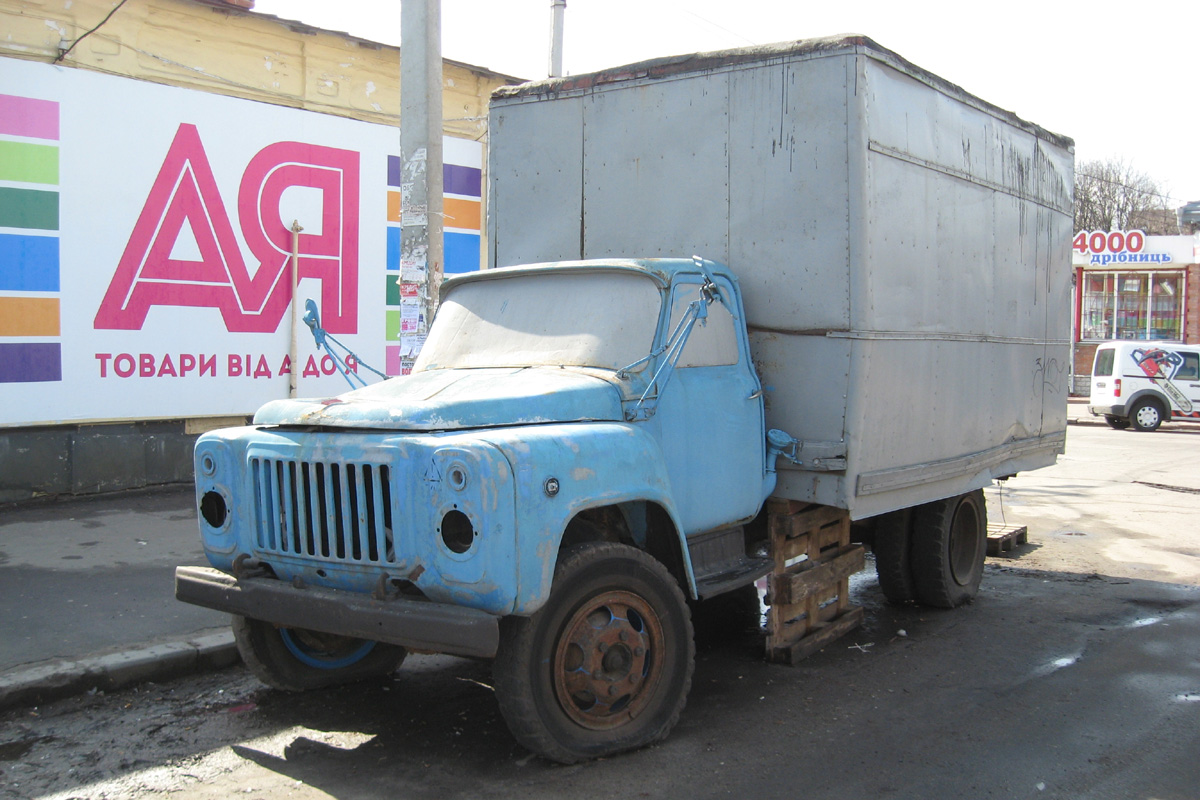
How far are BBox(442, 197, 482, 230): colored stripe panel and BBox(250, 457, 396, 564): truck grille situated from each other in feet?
28.0

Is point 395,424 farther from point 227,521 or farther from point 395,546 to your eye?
point 227,521

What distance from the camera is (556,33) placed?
44.3 feet

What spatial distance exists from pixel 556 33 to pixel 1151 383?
16745 millimetres

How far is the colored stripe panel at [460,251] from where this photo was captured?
12.7 metres

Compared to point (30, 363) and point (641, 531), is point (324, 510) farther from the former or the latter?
point (30, 363)

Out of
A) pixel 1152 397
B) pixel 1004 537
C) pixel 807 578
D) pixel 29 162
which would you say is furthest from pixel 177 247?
pixel 1152 397

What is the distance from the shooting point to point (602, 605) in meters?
4.28

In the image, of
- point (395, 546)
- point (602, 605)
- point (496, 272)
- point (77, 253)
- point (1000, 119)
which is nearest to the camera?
point (395, 546)

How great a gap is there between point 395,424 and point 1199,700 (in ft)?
14.3

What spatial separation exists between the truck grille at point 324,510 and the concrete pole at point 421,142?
339 cm

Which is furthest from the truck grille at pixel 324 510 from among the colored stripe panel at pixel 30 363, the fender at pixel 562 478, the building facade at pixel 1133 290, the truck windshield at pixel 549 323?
the building facade at pixel 1133 290

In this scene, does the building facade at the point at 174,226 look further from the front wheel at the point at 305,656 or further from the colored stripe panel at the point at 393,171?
the front wheel at the point at 305,656

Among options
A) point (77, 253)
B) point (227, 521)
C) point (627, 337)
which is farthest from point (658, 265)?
point (77, 253)

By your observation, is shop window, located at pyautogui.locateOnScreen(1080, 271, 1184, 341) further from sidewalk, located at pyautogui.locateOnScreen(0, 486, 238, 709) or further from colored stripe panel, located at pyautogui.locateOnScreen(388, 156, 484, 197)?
sidewalk, located at pyautogui.locateOnScreen(0, 486, 238, 709)
